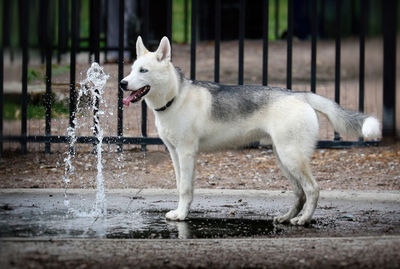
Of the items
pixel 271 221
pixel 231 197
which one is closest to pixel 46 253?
pixel 271 221

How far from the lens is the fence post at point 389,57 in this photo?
9.59m

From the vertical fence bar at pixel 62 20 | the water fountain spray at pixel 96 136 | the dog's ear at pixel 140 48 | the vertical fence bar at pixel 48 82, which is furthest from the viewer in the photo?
the vertical fence bar at pixel 62 20

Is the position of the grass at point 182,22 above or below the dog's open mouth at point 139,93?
above

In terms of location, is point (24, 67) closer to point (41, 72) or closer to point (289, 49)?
point (41, 72)

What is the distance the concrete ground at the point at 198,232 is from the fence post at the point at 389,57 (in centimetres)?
264

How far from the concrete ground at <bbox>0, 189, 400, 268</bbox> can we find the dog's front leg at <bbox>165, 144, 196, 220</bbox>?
0.52ft

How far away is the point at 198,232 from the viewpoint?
5.76 metres

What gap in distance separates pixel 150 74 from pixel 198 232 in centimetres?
145

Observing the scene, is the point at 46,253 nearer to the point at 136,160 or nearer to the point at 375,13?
the point at 136,160

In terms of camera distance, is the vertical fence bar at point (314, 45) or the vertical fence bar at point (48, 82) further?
the vertical fence bar at point (314, 45)

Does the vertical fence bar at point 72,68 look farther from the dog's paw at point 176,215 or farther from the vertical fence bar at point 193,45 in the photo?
the dog's paw at point 176,215

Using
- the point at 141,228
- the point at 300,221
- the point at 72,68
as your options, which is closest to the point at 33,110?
the point at 72,68

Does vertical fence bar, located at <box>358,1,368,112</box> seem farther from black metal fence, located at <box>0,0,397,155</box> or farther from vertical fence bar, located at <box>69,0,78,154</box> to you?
vertical fence bar, located at <box>69,0,78,154</box>

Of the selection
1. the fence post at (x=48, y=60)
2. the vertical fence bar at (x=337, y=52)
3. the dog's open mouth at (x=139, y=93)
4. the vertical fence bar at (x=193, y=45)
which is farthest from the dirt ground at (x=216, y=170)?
the dog's open mouth at (x=139, y=93)
